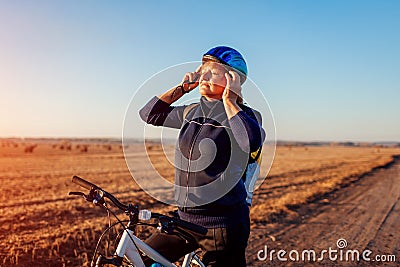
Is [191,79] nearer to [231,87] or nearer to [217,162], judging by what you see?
[231,87]

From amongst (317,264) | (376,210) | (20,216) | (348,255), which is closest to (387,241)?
(348,255)

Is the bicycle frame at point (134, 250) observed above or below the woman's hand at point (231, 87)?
below

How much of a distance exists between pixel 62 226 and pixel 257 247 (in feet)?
12.5

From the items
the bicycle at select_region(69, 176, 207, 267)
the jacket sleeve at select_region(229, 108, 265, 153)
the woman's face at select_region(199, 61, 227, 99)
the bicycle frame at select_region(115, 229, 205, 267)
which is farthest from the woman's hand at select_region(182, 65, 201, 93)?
the bicycle frame at select_region(115, 229, 205, 267)

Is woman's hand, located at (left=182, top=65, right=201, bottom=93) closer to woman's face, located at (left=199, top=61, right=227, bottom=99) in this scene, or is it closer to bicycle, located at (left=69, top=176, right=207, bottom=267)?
woman's face, located at (left=199, top=61, right=227, bottom=99)

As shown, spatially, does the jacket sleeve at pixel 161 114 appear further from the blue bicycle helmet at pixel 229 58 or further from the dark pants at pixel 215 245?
the dark pants at pixel 215 245

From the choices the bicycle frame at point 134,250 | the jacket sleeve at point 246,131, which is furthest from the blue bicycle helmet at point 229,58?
the bicycle frame at point 134,250

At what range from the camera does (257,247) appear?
723 centimetres

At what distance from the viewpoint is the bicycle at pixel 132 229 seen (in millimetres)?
2246

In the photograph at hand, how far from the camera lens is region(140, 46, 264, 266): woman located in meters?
2.54

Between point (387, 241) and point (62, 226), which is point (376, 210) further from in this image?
point (62, 226)

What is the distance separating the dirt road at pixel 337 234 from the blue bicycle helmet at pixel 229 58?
4.42 meters

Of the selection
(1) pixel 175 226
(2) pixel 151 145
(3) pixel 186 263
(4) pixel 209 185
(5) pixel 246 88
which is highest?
(5) pixel 246 88

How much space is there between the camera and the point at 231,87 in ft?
8.55
